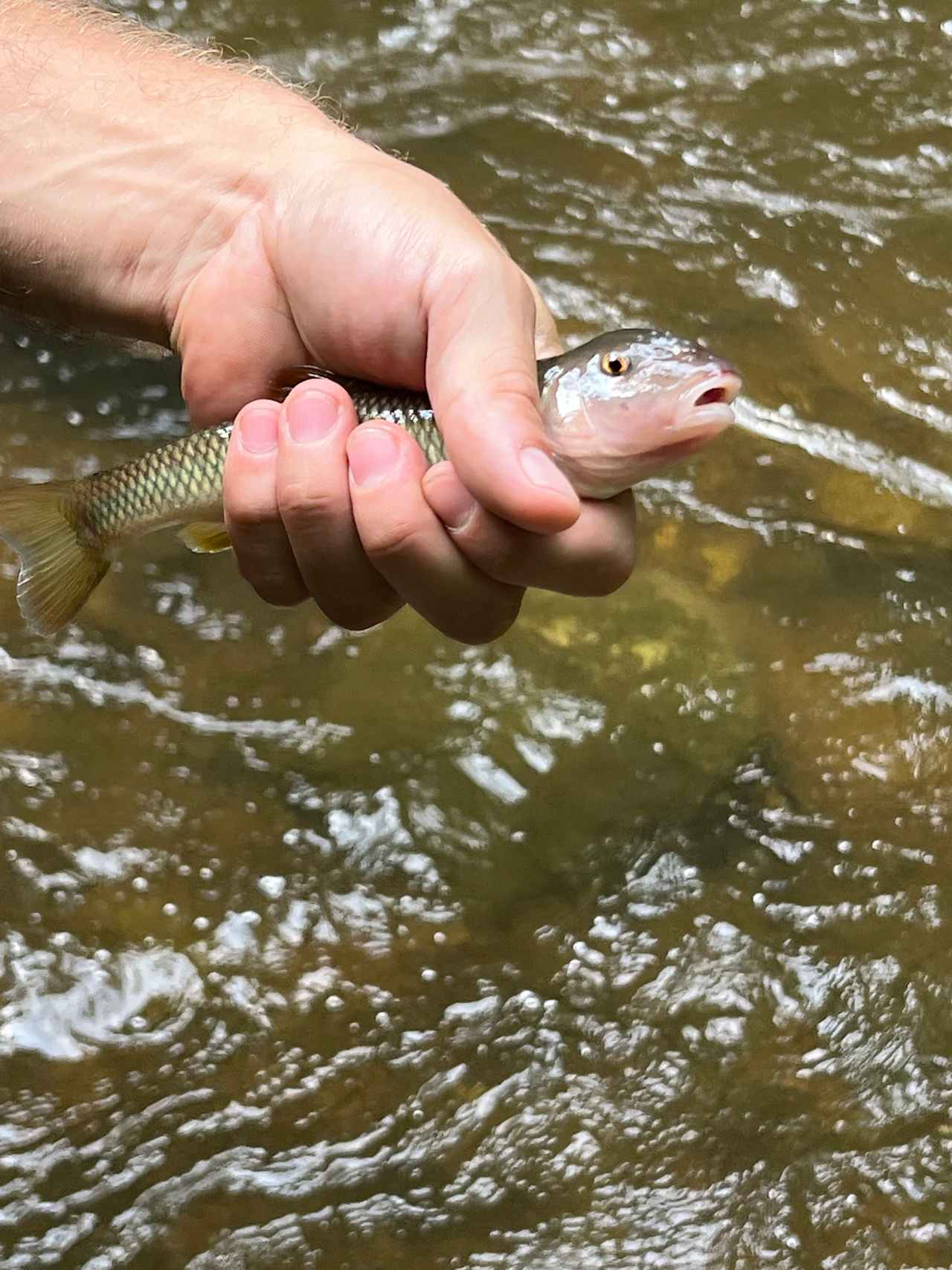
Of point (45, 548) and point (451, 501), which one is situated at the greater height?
point (451, 501)

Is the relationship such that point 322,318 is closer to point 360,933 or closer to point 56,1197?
point 360,933

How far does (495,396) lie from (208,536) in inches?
30.7

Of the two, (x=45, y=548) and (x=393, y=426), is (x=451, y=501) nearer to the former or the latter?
(x=393, y=426)

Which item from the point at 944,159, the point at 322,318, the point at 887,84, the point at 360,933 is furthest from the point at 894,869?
the point at 887,84

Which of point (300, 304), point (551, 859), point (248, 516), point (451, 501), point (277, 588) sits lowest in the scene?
point (551, 859)

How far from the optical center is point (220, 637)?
9.77 feet

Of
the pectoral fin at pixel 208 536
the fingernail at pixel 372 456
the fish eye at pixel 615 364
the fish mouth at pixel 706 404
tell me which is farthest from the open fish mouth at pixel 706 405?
the pectoral fin at pixel 208 536

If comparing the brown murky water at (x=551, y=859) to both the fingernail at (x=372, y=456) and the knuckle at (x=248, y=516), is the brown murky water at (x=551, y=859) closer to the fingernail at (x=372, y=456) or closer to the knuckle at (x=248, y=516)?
the knuckle at (x=248, y=516)

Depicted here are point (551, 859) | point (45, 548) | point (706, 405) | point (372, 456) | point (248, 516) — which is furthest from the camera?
point (551, 859)

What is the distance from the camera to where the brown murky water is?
7.16 ft

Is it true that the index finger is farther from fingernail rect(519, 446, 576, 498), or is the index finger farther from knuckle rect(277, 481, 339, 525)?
knuckle rect(277, 481, 339, 525)

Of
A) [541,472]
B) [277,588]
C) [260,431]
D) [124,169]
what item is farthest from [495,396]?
[124,169]

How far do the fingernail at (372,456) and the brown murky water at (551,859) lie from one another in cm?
99

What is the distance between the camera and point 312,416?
1993 millimetres
